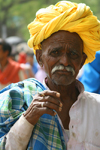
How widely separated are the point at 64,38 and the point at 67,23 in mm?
153

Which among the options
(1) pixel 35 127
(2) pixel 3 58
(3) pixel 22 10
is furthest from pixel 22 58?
(3) pixel 22 10

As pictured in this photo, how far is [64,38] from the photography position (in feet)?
7.99

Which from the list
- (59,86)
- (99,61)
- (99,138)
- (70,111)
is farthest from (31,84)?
(99,61)

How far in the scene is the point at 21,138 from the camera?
6.78 ft

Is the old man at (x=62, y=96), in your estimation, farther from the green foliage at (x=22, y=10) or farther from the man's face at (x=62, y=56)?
the green foliage at (x=22, y=10)

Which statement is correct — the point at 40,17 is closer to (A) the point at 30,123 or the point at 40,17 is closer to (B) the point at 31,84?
(B) the point at 31,84

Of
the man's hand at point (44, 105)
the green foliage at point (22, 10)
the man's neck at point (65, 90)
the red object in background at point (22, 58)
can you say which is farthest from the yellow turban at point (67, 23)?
the green foliage at point (22, 10)

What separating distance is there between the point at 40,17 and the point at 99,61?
243 centimetres

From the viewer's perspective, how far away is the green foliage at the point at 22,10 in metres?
19.7

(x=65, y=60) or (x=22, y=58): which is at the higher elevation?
(x=22, y=58)

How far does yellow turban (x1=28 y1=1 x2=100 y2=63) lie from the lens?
2400 millimetres

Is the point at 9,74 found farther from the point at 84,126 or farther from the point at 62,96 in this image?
the point at 84,126

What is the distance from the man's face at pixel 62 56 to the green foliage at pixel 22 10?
57.7 ft

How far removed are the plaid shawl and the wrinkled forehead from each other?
582 millimetres
